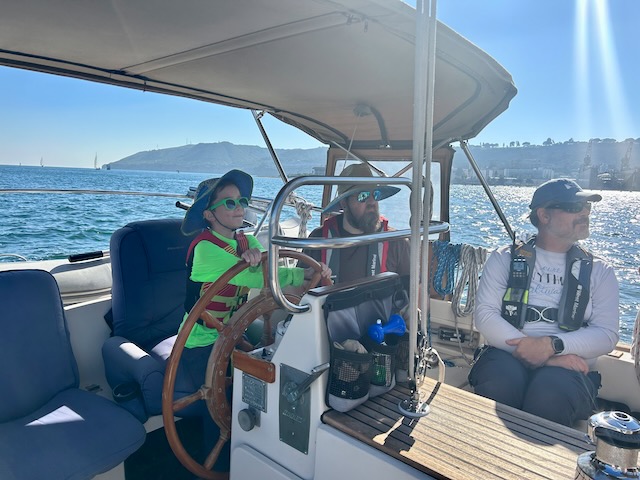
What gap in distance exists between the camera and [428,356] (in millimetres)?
1411

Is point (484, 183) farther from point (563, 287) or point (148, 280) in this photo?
point (148, 280)

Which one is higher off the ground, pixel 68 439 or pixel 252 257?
pixel 252 257

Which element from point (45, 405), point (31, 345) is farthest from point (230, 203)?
point (45, 405)

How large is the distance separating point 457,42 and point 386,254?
1.14 metres

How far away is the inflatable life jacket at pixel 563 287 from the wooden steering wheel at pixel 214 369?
1.14m

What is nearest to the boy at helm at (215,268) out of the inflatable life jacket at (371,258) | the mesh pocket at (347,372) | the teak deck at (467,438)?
the inflatable life jacket at (371,258)

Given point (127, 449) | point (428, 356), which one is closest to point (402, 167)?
point (428, 356)

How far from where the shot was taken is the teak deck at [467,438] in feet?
3.60

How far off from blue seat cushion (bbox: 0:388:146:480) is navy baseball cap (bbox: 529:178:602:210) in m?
1.98

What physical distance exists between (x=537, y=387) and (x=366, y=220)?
112 centimetres

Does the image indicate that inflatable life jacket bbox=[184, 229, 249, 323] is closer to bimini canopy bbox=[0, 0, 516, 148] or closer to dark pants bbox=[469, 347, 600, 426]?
bimini canopy bbox=[0, 0, 516, 148]

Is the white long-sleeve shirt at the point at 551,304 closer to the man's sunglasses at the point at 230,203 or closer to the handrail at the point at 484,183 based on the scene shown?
the handrail at the point at 484,183

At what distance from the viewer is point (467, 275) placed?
3270mm

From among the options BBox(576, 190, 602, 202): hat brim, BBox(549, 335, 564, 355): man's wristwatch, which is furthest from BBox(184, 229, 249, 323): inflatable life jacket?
BBox(576, 190, 602, 202): hat brim
